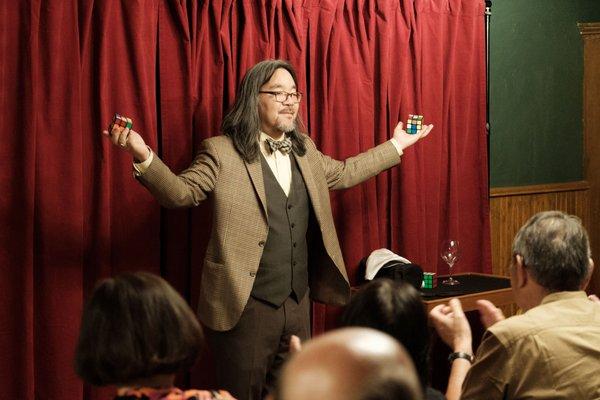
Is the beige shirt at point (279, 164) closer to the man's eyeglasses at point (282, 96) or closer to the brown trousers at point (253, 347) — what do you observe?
the man's eyeglasses at point (282, 96)

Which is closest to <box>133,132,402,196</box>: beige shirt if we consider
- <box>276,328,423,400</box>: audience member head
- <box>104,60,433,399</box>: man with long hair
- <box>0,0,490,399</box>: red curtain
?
<box>104,60,433,399</box>: man with long hair

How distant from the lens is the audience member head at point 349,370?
73cm

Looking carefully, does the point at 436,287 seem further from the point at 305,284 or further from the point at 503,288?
the point at 305,284

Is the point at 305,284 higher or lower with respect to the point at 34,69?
lower

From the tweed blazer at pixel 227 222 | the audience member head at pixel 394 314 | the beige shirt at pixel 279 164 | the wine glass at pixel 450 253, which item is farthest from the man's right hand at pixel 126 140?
the wine glass at pixel 450 253

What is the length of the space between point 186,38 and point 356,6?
3.28 feet

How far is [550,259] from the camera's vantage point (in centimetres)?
202

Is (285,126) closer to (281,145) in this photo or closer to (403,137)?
(281,145)

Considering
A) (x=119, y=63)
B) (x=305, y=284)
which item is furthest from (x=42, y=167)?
(x=305, y=284)

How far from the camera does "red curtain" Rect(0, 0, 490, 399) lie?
3096 mm

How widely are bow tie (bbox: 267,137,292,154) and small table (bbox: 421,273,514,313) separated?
0.92 metres

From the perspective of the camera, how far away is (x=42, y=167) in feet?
10.3

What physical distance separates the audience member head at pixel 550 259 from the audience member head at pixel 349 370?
1345 mm

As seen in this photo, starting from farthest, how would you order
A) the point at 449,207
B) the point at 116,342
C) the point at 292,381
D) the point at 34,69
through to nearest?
the point at 449,207 → the point at 34,69 → the point at 116,342 → the point at 292,381
